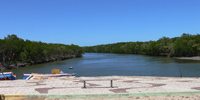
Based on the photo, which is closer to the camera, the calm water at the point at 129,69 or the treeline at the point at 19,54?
the calm water at the point at 129,69

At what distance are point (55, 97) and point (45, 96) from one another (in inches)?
18.8

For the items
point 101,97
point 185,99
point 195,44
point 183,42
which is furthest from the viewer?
point 183,42

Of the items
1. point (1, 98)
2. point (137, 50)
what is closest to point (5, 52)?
point (1, 98)

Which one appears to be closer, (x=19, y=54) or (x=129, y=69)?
(x=129, y=69)

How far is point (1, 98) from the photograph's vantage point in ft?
30.2

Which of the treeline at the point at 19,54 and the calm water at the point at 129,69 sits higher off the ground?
the treeline at the point at 19,54

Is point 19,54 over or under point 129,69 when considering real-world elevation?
over

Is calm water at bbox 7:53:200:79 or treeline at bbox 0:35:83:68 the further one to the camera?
treeline at bbox 0:35:83:68

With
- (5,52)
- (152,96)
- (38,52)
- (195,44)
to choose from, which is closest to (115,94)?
(152,96)

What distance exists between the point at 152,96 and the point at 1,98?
6853 mm

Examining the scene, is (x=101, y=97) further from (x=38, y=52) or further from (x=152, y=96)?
(x=38, y=52)

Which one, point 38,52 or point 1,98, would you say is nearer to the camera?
point 1,98

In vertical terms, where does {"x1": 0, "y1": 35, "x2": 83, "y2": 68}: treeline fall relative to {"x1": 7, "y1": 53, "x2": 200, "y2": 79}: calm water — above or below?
above

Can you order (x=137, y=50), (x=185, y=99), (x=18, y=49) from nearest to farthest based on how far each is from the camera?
(x=185, y=99) → (x=18, y=49) → (x=137, y=50)
